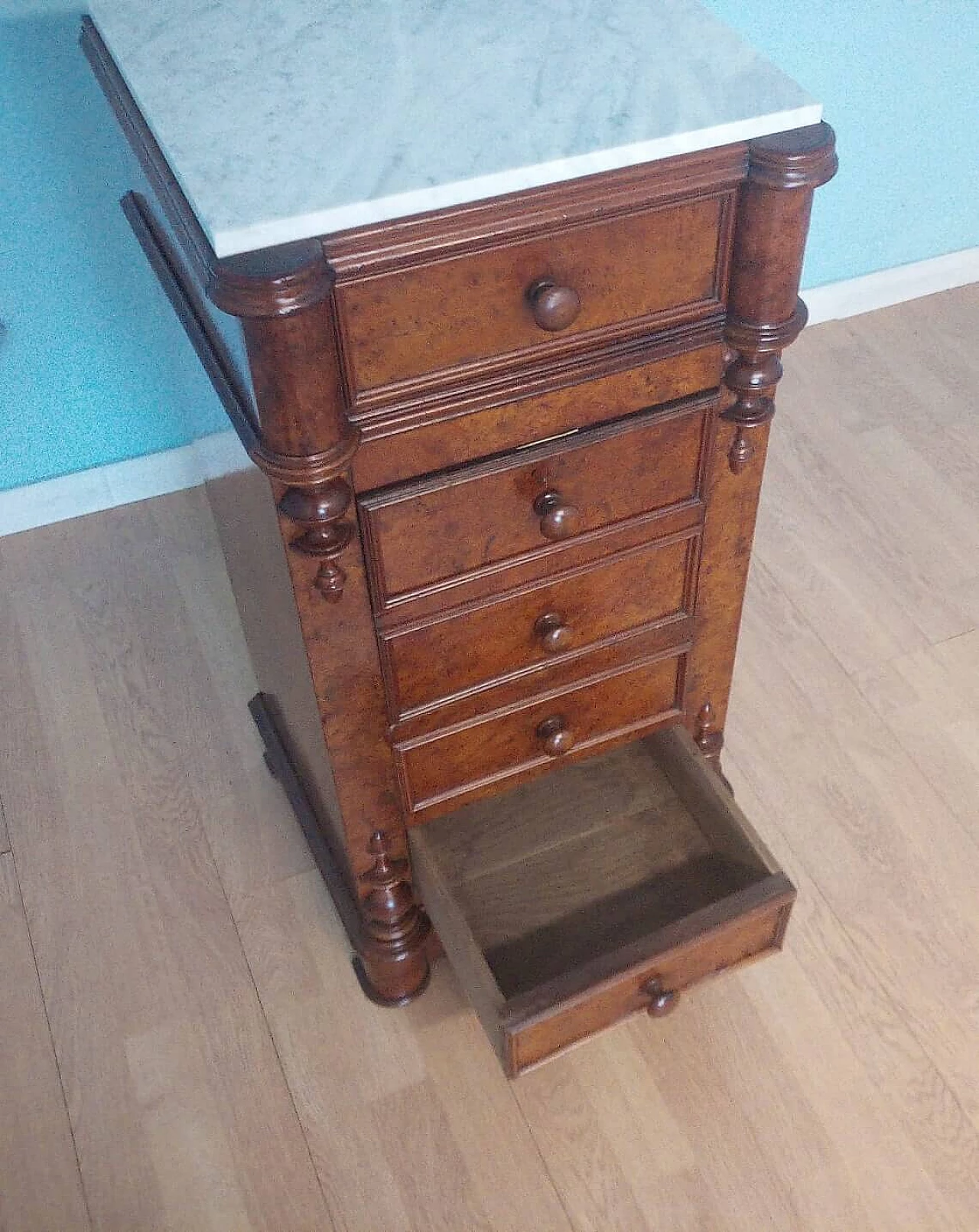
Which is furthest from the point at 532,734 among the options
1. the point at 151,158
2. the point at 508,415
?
the point at 151,158

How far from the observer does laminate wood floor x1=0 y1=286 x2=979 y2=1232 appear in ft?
3.82

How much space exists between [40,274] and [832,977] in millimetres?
1290

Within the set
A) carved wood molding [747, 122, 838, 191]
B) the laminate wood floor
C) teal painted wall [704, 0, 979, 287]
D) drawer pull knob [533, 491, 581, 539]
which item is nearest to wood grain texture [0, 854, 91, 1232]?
the laminate wood floor

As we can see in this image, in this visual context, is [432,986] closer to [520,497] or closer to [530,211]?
[520,497]

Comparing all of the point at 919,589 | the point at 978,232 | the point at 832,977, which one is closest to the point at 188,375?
the point at 832,977

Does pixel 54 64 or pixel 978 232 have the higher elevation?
pixel 54 64

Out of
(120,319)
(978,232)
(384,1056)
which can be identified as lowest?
(384,1056)

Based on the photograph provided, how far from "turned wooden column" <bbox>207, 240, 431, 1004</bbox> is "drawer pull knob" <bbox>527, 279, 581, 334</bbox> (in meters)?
0.14

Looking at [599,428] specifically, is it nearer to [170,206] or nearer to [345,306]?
[345,306]

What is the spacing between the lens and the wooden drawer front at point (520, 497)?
2.90 feet

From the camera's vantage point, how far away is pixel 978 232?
2.16m

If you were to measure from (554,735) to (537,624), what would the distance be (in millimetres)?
146

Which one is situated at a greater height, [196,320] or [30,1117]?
[196,320]

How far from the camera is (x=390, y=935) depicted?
1.22 meters
